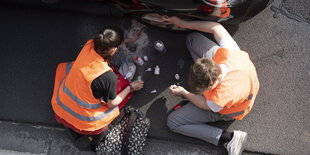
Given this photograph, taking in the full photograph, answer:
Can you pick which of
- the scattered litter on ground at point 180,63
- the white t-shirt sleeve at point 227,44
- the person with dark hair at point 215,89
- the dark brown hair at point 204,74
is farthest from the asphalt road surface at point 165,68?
the dark brown hair at point 204,74

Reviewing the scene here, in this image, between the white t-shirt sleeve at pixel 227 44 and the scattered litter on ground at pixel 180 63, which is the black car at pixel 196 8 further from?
the scattered litter on ground at pixel 180 63

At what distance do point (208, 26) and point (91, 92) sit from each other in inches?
59.5

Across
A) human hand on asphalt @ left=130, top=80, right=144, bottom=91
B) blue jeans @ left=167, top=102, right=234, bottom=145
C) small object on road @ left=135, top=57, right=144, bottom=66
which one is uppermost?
small object on road @ left=135, top=57, right=144, bottom=66

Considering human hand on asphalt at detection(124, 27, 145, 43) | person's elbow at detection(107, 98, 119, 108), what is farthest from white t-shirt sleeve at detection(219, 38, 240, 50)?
person's elbow at detection(107, 98, 119, 108)

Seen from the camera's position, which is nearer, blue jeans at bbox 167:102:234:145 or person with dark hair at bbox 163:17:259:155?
person with dark hair at bbox 163:17:259:155

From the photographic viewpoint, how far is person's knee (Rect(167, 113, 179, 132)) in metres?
3.00

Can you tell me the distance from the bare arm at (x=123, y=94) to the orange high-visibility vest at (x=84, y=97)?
0.36ft

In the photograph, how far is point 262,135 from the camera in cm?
309

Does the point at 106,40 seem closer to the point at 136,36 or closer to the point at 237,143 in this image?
the point at 136,36

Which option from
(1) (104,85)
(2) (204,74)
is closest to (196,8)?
(2) (204,74)

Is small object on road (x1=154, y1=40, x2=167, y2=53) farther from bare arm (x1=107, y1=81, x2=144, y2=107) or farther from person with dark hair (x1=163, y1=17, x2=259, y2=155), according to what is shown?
bare arm (x1=107, y1=81, x2=144, y2=107)

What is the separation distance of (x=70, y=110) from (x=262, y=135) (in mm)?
2486

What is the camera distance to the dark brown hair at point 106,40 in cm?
229

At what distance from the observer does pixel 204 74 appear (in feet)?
7.06
